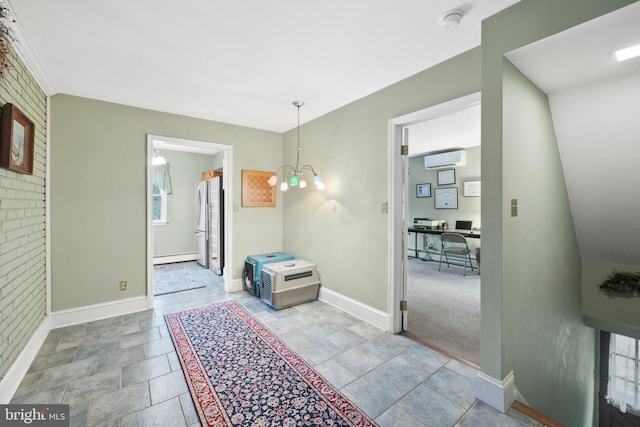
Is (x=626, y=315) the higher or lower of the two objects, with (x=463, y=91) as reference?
lower

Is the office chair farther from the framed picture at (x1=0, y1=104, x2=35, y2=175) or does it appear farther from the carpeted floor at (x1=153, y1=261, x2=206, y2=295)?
the framed picture at (x1=0, y1=104, x2=35, y2=175)

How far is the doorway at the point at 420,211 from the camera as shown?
263 centimetres

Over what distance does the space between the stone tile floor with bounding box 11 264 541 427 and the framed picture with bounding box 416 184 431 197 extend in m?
4.65

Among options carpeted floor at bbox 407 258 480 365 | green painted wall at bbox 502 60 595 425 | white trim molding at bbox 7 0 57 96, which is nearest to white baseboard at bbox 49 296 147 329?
white trim molding at bbox 7 0 57 96

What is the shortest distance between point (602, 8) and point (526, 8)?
1.19 feet

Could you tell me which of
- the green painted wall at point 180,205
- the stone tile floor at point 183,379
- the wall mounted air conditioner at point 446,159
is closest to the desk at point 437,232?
the wall mounted air conditioner at point 446,159

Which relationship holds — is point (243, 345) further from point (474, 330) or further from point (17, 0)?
point (17, 0)

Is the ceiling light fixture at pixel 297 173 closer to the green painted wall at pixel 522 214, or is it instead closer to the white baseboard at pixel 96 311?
the green painted wall at pixel 522 214

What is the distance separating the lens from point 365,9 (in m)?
Result: 1.68

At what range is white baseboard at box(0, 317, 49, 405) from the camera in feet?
5.65

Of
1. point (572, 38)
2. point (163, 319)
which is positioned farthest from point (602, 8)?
point (163, 319)

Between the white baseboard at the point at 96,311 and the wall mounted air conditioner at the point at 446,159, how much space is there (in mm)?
6096

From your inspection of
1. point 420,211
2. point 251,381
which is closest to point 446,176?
point 420,211

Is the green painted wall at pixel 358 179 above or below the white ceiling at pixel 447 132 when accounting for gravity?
below
